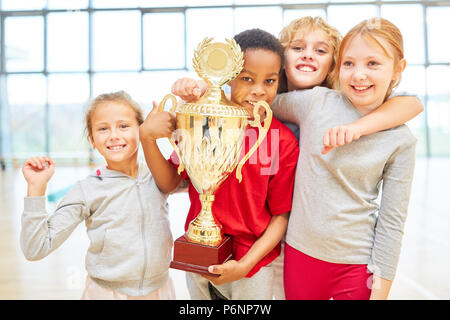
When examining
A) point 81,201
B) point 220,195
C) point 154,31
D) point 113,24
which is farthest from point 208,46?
point 113,24

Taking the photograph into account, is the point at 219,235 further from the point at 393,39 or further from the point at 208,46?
the point at 393,39

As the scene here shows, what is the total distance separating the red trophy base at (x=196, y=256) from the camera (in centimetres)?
62

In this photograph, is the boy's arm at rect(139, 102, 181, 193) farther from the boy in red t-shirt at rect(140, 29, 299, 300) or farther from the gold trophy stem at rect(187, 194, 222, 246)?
the gold trophy stem at rect(187, 194, 222, 246)

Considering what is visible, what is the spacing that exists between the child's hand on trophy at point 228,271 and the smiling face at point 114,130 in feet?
1.02

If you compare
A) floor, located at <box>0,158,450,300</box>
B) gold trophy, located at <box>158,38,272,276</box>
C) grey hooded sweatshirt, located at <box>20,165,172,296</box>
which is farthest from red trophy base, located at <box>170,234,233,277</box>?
floor, located at <box>0,158,450,300</box>

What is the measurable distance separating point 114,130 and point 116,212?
0.18 m

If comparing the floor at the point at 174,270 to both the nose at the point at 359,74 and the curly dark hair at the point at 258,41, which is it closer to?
the curly dark hair at the point at 258,41

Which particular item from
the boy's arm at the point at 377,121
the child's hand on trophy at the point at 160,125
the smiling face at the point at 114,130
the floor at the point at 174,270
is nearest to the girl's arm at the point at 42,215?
the smiling face at the point at 114,130

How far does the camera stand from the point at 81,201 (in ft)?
2.32

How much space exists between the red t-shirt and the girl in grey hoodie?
16 centimetres

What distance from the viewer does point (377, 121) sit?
61 centimetres

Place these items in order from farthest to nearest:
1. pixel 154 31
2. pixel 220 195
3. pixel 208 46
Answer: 1. pixel 154 31
2. pixel 220 195
3. pixel 208 46
